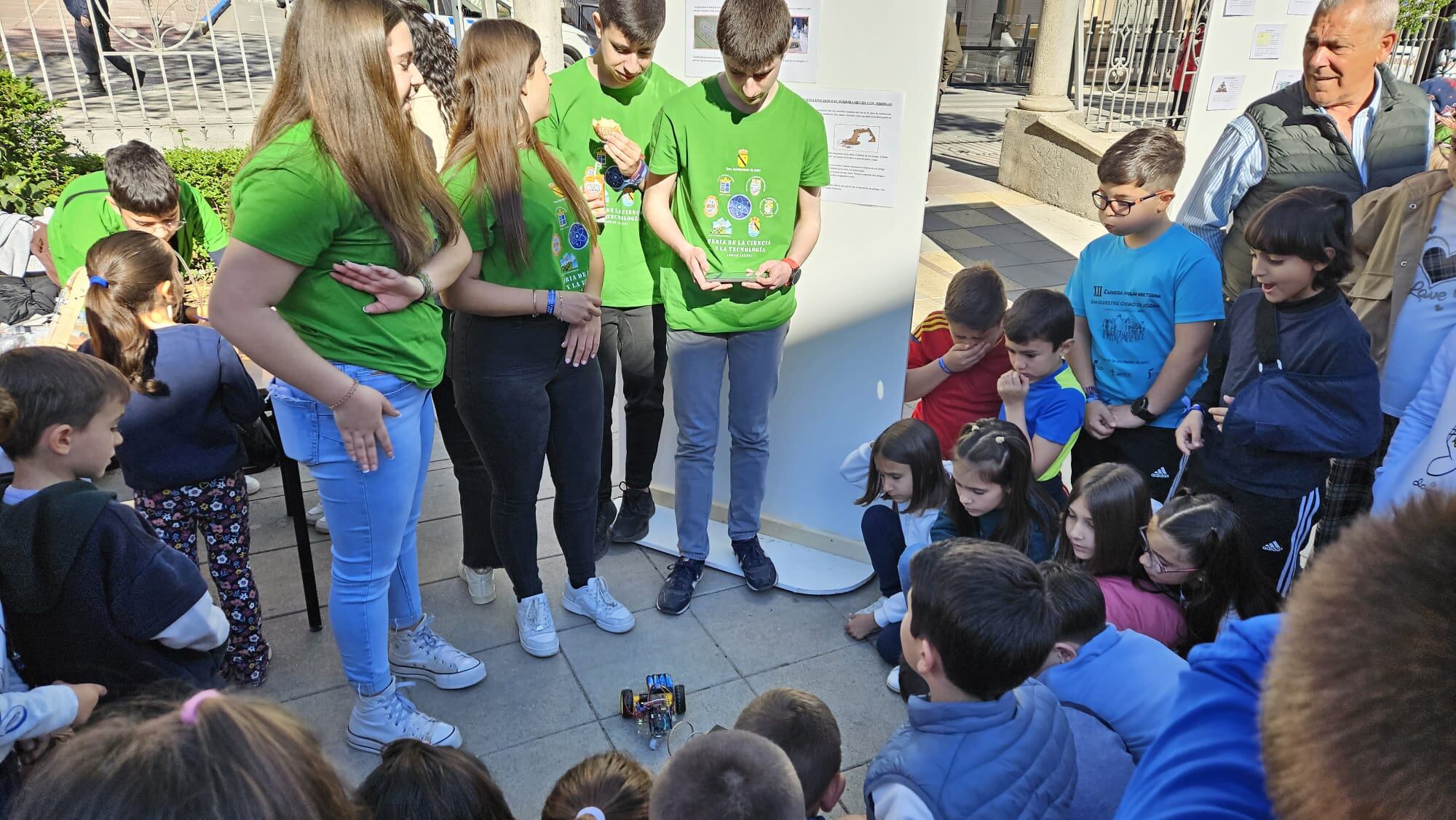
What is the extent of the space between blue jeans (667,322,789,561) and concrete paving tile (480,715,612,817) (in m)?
0.86

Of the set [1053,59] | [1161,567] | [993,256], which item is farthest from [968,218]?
[1161,567]

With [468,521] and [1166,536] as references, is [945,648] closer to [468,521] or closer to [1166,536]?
[1166,536]

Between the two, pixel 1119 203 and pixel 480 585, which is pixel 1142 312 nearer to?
pixel 1119 203

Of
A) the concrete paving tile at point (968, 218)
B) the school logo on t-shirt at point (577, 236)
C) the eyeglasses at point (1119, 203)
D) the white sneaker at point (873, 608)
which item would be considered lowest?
the white sneaker at point (873, 608)

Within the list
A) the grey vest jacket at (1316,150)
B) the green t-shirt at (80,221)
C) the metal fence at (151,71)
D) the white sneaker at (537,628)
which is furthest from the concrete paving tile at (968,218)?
the green t-shirt at (80,221)

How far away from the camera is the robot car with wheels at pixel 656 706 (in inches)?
102

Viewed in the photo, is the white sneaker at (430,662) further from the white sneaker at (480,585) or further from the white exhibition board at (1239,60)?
the white exhibition board at (1239,60)

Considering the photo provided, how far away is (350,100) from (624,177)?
1264mm

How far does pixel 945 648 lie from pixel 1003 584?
0.54 feet

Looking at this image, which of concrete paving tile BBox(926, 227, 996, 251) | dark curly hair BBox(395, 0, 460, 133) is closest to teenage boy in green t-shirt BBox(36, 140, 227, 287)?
dark curly hair BBox(395, 0, 460, 133)

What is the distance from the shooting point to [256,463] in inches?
129

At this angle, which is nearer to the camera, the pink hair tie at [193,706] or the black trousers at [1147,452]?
the pink hair tie at [193,706]

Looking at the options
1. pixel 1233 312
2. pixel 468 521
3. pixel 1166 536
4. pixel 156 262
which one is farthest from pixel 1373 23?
pixel 156 262

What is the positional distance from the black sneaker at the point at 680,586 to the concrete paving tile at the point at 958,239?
221 inches
